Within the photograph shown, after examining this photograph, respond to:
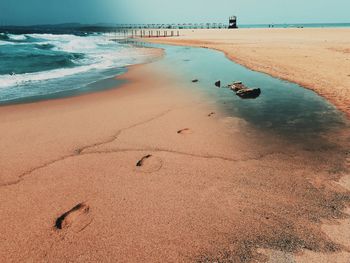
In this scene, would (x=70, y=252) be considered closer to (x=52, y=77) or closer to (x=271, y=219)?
(x=271, y=219)

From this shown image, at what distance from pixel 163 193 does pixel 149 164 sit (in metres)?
1.05

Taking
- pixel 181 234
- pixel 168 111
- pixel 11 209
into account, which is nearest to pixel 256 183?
pixel 181 234

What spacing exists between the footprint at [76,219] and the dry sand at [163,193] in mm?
19

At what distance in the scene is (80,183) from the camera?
4973 mm

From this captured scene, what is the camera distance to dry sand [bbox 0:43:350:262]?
356 centimetres

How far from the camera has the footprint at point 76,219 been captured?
393 cm

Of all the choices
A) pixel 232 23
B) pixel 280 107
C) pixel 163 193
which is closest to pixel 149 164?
pixel 163 193

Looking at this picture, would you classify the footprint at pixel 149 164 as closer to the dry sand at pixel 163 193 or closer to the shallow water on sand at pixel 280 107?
the dry sand at pixel 163 193

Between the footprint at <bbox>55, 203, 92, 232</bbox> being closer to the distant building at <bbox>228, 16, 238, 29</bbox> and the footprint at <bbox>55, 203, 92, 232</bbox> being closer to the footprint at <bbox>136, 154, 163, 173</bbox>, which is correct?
the footprint at <bbox>136, 154, 163, 173</bbox>

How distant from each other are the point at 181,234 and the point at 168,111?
18.3ft

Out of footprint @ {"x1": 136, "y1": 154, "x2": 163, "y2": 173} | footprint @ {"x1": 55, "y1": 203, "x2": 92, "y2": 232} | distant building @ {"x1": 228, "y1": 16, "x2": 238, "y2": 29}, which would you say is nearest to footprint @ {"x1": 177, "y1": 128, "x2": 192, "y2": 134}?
footprint @ {"x1": 136, "y1": 154, "x2": 163, "y2": 173}

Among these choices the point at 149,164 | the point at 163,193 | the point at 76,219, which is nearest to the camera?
the point at 76,219

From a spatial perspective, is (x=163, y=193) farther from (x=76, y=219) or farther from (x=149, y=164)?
(x=76, y=219)

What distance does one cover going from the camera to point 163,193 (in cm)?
466
